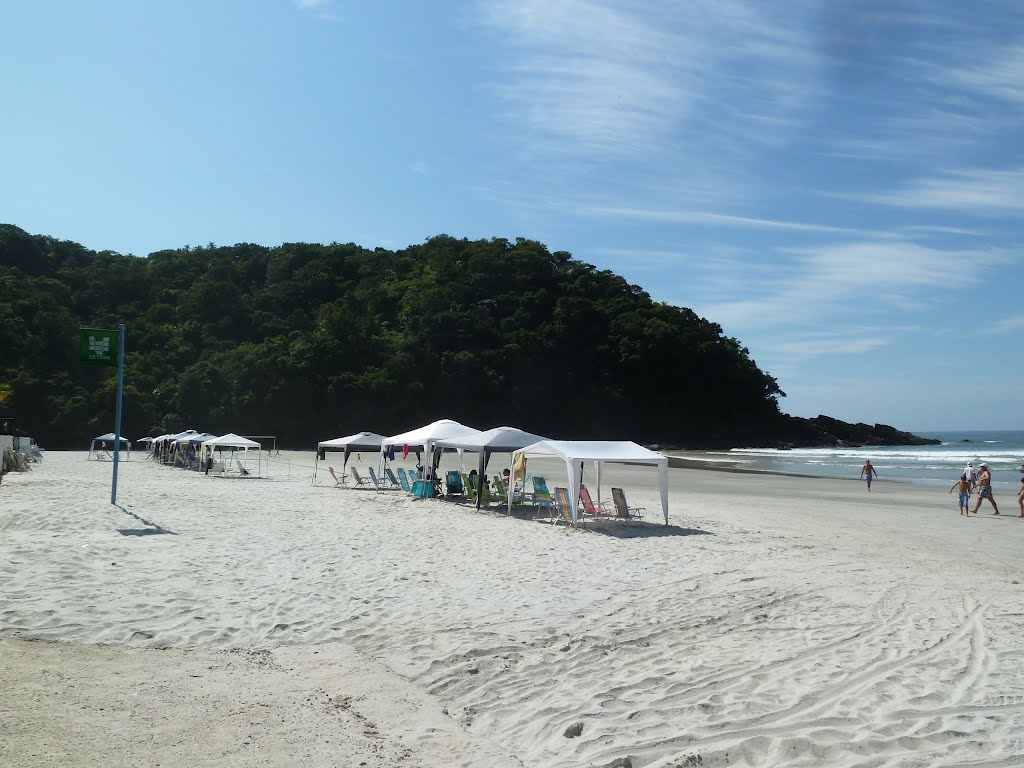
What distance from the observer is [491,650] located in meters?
5.54

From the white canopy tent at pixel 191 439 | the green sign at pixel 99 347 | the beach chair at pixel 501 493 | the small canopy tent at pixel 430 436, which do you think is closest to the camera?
the green sign at pixel 99 347

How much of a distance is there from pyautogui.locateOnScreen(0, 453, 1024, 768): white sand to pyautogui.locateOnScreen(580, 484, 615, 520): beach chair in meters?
2.35

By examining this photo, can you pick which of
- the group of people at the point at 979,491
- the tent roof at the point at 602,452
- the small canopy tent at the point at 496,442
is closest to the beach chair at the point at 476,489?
the small canopy tent at the point at 496,442

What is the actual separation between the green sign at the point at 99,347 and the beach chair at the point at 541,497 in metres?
7.77

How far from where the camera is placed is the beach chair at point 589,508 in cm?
1362

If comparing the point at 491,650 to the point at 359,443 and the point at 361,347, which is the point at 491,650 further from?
the point at 361,347

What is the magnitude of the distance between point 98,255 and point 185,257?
23.2ft

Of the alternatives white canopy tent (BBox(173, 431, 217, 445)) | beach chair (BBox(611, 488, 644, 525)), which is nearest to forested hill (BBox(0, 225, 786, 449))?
white canopy tent (BBox(173, 431, 217, 445))

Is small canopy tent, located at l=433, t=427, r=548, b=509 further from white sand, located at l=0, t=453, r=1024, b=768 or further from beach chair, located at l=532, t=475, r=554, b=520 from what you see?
white sand, located at l=0, t=453, r=1024, b=768

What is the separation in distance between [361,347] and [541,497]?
49.9m

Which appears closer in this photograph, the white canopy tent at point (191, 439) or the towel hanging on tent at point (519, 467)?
the towel hanging on tent at point (519, 467)

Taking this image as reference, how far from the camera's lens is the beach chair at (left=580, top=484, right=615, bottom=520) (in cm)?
1362

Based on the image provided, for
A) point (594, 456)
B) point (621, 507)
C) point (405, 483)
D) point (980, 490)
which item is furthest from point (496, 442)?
point (980, 490)

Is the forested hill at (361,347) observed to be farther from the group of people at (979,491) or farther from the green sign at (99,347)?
the group of people at (979,491)
